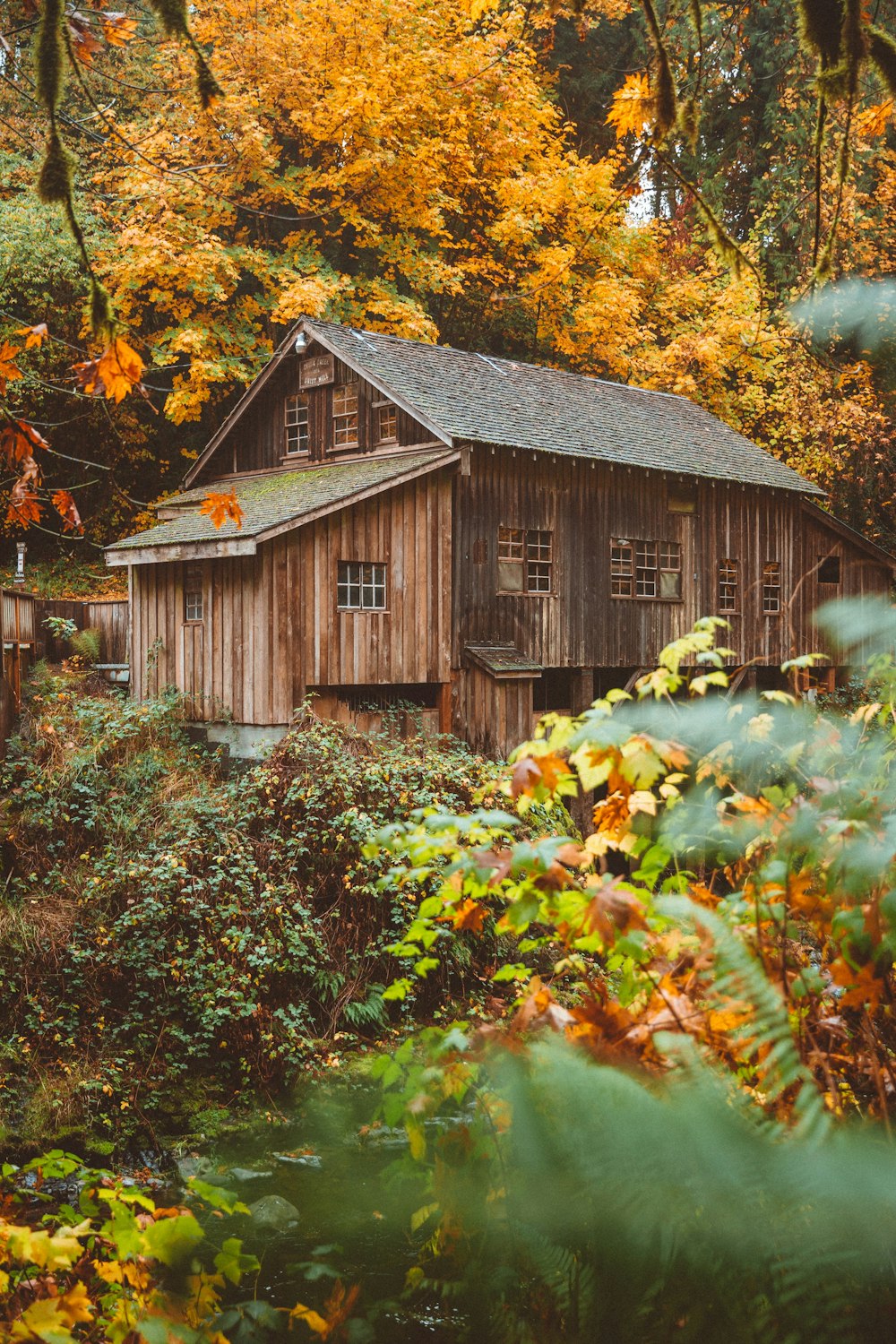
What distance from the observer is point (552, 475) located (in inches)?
675

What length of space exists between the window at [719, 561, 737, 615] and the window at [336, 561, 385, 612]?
25.9ft

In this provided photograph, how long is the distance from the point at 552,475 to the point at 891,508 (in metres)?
12.3

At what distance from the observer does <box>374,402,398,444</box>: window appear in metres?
16.1

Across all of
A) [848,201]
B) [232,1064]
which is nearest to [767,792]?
[232,1064]

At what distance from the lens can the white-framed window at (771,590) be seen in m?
20.9

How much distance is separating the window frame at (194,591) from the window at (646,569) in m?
6.83

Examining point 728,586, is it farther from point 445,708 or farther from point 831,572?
point 445,708

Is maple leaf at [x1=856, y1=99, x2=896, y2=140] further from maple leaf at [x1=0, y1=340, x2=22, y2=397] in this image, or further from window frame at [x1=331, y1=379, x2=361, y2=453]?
window frame at [x1=331, y1=379, x2=361, y2=453]

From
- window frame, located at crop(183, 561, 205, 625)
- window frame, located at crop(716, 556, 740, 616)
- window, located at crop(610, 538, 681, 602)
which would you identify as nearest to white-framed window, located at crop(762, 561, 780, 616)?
window frame, located at crop(716, 556, 740, 616)

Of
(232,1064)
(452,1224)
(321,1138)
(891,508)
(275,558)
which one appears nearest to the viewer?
(452,1224)

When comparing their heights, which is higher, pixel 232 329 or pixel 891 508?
pixel 232 329

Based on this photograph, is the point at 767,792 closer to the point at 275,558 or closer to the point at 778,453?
the point at 275,558

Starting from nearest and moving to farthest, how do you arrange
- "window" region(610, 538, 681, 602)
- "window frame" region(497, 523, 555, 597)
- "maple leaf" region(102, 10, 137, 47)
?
"maple leaf" region(102, 10, 137, 47)
"window frame" region(497, 523, 555, 597)
"window" region(610, 538, 681, 602)

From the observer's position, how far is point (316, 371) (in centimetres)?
1688
